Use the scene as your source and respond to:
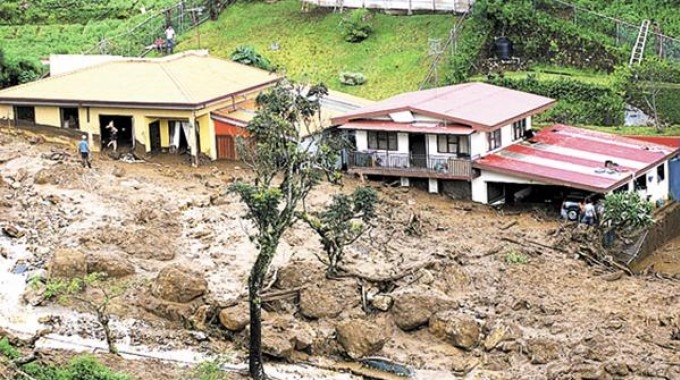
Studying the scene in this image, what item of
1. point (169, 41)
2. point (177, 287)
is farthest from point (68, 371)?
point (169, 41)

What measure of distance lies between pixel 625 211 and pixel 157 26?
106 feet

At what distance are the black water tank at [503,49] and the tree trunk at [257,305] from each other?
31.3 meters

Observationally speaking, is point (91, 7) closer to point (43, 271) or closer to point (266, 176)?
point (43, 271)

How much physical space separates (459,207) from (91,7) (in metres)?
32.8

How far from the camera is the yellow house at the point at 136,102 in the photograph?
54656 mm

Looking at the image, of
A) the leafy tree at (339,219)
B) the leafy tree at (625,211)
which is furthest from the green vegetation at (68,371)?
the leafy tree at (625,211)

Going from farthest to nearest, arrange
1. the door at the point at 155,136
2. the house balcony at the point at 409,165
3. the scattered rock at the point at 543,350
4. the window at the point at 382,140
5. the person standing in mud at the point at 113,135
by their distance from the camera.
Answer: the door at the point at 155,136, the person standing in mud at the point at 113,135, the window at the point at 382,140, the house balcony at the point at 409,165, the scattered rock at the point at 543,350

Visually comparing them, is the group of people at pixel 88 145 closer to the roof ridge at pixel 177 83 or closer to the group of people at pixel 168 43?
the roof ridge at pixel 177 83

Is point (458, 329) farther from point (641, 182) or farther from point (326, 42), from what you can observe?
point (326, 42)

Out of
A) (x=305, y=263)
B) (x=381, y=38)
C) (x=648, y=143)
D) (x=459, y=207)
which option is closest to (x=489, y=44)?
(x=381, y=38)

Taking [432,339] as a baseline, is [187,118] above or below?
above

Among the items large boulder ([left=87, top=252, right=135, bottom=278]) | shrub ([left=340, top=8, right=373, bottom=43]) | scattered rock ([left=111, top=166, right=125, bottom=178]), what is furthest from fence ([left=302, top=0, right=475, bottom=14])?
large boulder ([left=87, top=252, right=135, bottom=278])

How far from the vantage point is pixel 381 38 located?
67375 mm

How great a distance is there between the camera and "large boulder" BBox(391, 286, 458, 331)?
39.8 m
